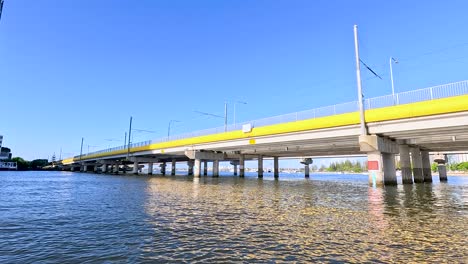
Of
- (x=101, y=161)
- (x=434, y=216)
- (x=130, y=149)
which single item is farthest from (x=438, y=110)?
(x=101, y=161)

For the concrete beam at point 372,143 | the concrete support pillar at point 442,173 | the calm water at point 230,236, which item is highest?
the concrete beam at point 372,143

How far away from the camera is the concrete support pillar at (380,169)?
3281 centimetres

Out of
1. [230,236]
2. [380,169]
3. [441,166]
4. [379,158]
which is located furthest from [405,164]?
[230,236]

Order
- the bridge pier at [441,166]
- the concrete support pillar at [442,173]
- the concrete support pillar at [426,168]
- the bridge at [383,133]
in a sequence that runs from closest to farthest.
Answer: the bridge at [383,133], the concrete support pillar at [426,168], the concrete support pillar at [442,173], the bridge pier at [441,166]

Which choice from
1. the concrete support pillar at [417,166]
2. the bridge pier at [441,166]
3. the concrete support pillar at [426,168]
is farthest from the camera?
the bridge pier at [441,166]

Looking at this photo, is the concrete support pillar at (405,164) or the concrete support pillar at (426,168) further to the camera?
the concrete support pillar at (426,168)

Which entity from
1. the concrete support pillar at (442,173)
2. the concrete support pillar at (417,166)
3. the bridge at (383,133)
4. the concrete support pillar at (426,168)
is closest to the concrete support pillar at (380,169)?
the bridge at (383,133)

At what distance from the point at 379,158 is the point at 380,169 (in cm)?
136

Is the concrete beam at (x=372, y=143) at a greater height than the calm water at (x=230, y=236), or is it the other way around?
the concrete beam at (x=372, y=143)

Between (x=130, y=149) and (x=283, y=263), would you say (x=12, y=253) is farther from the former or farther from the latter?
(x=130, y=149)

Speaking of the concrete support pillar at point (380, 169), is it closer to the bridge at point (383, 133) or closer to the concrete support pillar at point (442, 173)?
the bridge at point (383, 133)

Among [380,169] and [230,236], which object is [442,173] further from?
[230,236]

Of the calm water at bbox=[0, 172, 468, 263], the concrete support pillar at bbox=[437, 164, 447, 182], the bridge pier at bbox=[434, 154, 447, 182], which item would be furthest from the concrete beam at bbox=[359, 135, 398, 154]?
the concrete support pillar at bbox=[437, 164, 447, 182]

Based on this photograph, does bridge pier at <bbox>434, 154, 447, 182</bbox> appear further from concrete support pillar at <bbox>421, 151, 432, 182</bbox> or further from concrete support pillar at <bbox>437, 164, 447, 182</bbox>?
concrete support pillar at <bbox>421, 151, 432, 182</bbox>
